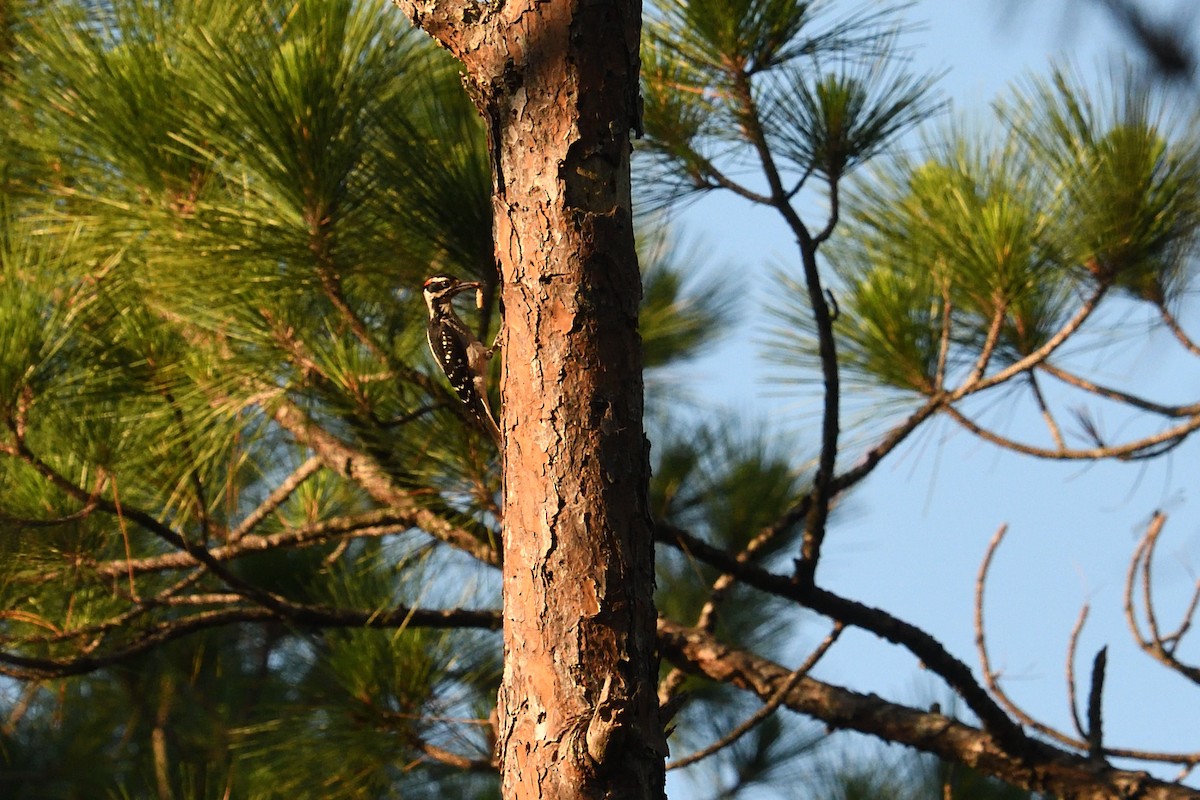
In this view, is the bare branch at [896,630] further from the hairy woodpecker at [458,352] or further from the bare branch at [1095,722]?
the hairy woodpecker at [458,352]

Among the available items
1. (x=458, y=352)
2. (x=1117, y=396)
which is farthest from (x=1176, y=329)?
(x=458, y=352)

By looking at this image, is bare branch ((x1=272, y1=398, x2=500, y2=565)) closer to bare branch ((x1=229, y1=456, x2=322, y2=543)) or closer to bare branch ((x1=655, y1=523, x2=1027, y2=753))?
bare branch ((x1=229, y1=456, x2=322, y2=543))

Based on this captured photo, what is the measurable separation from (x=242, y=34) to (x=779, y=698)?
999mm

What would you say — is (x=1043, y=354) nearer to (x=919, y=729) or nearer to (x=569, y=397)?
(x=919, y=729)

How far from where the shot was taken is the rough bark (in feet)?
3.20

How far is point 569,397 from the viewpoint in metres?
1.02

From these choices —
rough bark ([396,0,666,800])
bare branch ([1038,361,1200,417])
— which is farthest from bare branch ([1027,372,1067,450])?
rough bark ([396,0,666,800])

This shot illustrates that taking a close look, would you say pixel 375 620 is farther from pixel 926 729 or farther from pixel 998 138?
pixel 998 138

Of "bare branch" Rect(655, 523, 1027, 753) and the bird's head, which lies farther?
"bare branch" Rect(655, 523, 1027, 753)

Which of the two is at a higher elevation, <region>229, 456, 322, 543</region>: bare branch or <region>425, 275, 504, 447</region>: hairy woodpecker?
<region>425, 275, 504, 447</region>: hairy woodpecker

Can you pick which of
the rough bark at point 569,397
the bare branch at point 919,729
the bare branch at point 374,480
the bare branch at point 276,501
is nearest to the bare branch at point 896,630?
the bare branch at point 919,729

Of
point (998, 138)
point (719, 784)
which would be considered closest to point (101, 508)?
point (998, 138)

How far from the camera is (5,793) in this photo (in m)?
2.97

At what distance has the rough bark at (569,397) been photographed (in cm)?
98
